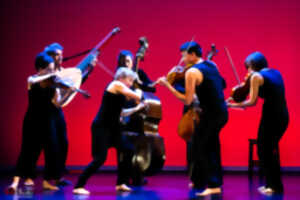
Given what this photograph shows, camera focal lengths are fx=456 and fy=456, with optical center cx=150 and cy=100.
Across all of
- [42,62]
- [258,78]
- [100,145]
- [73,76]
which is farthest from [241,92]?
[42,62]

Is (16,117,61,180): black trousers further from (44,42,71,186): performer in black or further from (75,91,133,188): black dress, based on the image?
(75,91,133,188): black dress

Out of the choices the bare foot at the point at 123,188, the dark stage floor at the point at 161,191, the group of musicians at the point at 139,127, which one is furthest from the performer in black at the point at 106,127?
the bare foot at the point at 123,188

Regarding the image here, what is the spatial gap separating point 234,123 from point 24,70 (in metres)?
3.29

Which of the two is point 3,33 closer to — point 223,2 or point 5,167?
point 5,167

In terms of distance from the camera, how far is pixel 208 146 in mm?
4191

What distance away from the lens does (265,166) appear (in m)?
4.32

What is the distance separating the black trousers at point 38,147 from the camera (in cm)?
440

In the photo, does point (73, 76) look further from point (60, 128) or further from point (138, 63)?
point (138, 63)

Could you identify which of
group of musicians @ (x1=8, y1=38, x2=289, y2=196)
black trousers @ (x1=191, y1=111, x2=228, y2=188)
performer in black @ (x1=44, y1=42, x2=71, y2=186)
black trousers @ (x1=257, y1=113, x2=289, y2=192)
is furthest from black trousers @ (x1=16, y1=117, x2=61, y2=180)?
black trousers @ (x1=257, y1=113, x2=289, y2=192)

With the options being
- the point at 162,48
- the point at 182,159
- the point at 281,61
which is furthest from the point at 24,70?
the point at 281,61

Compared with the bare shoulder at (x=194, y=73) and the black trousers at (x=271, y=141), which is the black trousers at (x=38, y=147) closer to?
the bare shoulder at (x=194, y=73)

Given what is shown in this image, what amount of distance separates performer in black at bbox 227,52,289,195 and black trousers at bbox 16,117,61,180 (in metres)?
2.01

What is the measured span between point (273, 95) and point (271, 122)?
0.85 feet

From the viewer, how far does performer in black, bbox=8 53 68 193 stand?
14.4ft
